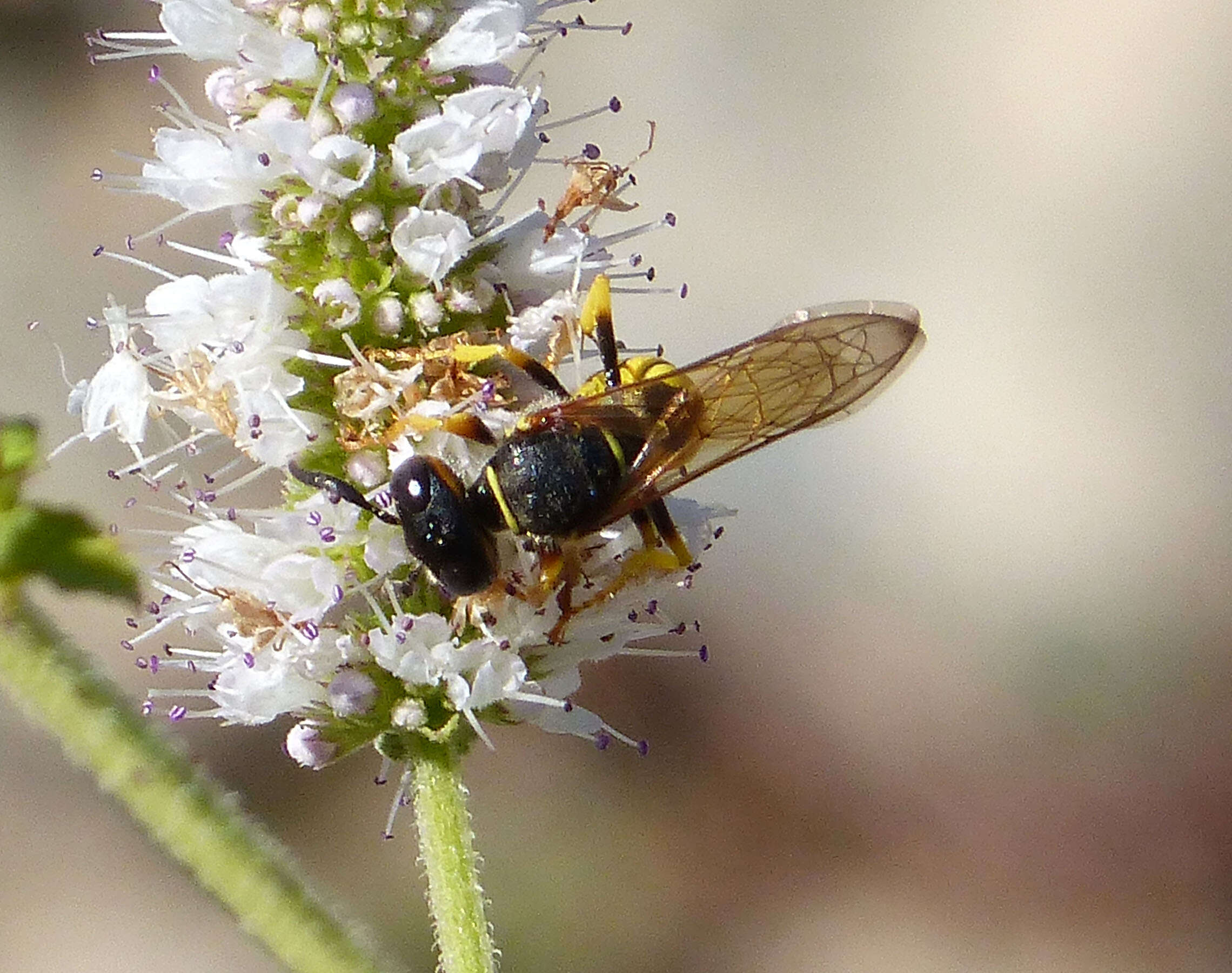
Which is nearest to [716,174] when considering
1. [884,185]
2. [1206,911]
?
[884,185]

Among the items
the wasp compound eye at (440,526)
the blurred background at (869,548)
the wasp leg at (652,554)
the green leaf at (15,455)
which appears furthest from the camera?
the blurred background at (869,548)

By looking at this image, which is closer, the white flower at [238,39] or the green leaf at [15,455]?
the white flower at [238,39]

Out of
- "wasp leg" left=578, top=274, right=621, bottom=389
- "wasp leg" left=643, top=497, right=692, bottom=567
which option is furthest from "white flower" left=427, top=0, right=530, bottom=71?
"wasp leg" left=643, top=497, right=692, bottom=567

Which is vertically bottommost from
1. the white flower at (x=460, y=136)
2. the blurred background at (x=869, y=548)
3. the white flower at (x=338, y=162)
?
the blurred background at (x=869, y=548)

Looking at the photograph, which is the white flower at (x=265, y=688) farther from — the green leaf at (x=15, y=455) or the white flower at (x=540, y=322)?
the white flower at (x=540, y=322)

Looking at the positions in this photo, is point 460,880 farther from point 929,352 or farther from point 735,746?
point 929,352

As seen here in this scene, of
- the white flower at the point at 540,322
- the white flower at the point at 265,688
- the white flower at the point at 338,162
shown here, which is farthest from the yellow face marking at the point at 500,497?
the white flower at the point at 338,162

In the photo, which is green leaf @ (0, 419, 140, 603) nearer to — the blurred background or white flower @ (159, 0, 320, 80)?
white flower @ (159, 0, 320, 80)
